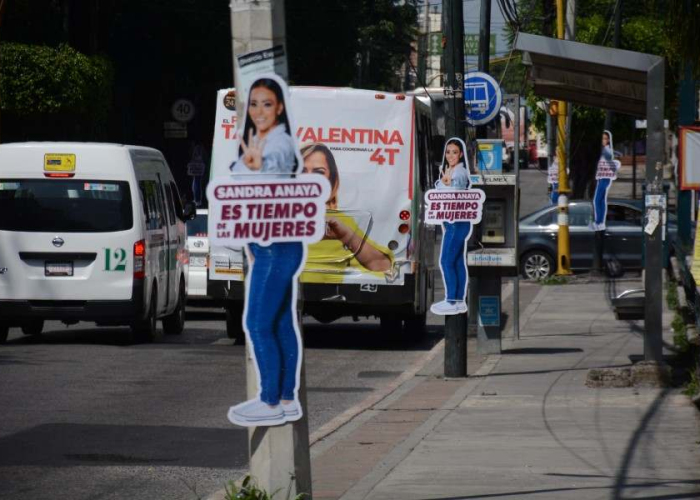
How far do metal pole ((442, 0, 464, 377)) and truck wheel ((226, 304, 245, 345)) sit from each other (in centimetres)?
382

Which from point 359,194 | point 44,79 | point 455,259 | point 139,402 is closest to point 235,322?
point 359,194

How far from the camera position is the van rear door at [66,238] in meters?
16.2

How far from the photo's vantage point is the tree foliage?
3241 centimetres

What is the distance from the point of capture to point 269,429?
678cm

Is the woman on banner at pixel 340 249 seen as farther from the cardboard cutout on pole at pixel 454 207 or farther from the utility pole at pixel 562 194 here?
the utility pole at pixel 562 194

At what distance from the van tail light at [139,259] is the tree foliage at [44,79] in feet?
55.9

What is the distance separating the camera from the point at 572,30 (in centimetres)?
2897

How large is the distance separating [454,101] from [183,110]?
28.3 metres

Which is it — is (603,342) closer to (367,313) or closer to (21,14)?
(367,313)

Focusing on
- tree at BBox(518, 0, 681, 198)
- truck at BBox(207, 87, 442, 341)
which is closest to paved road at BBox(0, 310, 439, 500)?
truck at BBox(207, 87, 442, 341)

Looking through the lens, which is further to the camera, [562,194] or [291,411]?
[562,194]

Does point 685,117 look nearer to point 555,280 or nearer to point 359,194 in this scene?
point 359,194

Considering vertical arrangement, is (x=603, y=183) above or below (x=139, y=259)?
above

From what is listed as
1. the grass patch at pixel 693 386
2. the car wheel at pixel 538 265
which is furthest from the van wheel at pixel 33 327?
the car wheel at pixel 538 265
